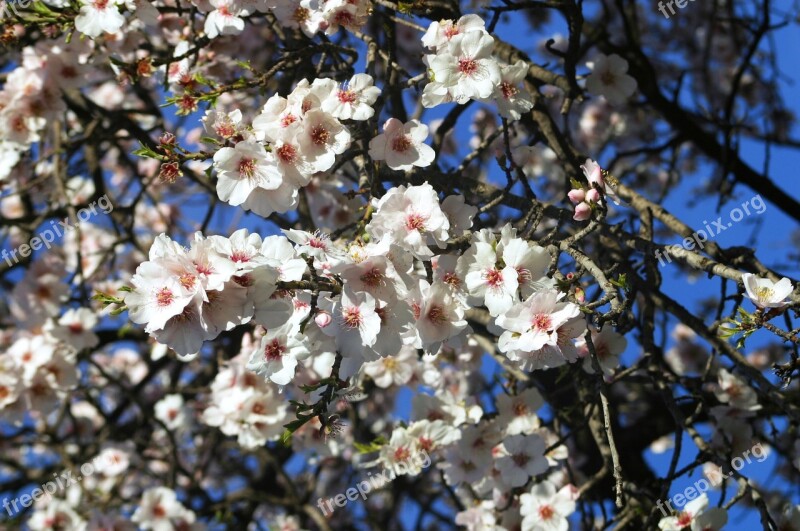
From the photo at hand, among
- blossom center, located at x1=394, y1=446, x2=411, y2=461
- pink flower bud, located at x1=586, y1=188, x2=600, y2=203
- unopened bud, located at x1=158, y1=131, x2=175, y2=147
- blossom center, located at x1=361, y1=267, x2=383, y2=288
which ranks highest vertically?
unopened bud, located at x1=158, y1=131, x2=175, y2=147

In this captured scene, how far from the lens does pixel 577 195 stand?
218 centimetres

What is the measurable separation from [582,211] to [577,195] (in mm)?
48

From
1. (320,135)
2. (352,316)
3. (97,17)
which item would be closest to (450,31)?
(320,135)

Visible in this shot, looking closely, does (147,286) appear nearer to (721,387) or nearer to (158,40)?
(721,387)

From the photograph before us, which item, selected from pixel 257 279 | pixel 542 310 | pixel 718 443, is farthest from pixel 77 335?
pixel 718 443

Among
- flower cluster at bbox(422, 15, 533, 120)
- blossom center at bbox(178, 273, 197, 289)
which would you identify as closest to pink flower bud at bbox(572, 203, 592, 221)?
flower cluster at bbox(422, 15, 533, 120)

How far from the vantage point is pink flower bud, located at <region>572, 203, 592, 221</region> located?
2191 millimetres

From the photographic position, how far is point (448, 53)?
229 cm

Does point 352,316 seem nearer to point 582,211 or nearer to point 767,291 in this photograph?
point 582,211

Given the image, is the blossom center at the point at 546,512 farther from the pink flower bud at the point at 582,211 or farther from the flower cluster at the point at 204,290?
the flower cluster at the point at 204,290

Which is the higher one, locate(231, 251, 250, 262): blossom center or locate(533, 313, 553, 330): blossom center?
locate(231, 251, 250, 262): blossom center

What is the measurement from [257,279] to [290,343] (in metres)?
0.37

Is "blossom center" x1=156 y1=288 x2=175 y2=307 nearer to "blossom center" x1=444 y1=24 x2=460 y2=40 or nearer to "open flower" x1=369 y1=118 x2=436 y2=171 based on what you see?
"open flower" x1=369 y1=118 x2=436 y2=171

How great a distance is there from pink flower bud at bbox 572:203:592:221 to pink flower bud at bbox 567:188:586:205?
15mm
